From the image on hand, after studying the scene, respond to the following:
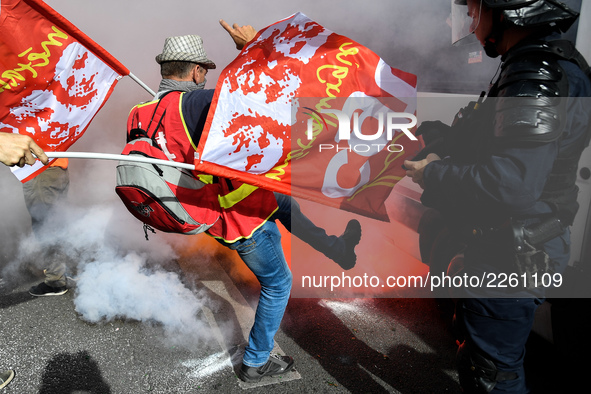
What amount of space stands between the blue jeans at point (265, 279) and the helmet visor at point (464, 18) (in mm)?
1359

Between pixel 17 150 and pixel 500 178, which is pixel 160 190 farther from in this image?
pixel 500 178

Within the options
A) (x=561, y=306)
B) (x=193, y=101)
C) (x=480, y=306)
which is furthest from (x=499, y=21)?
(x=561, y=306)

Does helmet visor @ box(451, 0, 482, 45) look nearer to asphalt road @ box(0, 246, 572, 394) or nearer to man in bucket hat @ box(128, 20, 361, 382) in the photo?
man in bucket hat @ box(128, 20, 361, 382)

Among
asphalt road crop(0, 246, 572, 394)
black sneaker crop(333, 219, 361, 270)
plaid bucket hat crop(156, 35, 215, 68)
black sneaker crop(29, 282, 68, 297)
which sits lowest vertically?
asphalt road crop(0, 246, 572, 394)

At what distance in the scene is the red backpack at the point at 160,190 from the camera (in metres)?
1.90

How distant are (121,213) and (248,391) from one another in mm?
2747

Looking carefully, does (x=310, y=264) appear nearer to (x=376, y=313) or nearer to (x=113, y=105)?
(x=376, y=313)

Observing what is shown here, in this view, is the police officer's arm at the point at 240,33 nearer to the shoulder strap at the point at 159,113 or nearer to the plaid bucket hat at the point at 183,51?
Answer: the plaid bucket hat at the point at 183,51

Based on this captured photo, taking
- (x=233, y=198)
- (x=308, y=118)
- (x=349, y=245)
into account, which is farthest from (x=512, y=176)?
A: (x=349, y=245)

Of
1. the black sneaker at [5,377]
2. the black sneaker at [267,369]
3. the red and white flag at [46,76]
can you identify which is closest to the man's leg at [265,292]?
the black sneaker at [267,369]

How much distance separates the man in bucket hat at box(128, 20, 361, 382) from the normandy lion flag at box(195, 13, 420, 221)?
17 cm

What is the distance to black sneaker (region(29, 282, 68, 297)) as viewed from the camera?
3.43m

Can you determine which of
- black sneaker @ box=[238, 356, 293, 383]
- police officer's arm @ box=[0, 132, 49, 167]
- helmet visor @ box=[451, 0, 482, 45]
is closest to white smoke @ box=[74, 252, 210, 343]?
black sneaker @ box=[238, 356, 293, 383]

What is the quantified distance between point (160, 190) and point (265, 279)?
79 cm
